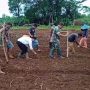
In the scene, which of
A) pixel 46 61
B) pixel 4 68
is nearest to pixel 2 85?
pixel 4 68

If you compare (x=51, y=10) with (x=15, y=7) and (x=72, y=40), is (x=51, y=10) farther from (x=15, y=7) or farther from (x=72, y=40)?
(x=72, y=40)

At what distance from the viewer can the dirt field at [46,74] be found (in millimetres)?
10288

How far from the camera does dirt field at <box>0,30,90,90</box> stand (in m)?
10.3

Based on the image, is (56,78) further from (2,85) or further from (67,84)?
(2,85)

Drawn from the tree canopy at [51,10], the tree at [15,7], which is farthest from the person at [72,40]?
the tree at [15,7]

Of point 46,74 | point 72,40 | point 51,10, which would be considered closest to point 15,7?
point 51,10

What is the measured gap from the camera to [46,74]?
12.1 meters

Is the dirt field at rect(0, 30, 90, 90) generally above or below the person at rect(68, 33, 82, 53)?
below

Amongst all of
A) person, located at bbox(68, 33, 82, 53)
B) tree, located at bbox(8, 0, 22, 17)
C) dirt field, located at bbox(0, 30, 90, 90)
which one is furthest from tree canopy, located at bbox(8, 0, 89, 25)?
dirt field, located at bbox(0, 30, 90, 90)

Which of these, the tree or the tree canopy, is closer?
the tree canopy

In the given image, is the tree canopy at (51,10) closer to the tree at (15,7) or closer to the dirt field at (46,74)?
the tree at (15,7)

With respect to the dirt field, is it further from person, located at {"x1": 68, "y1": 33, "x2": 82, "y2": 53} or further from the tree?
the tree

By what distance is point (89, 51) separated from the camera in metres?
19.3

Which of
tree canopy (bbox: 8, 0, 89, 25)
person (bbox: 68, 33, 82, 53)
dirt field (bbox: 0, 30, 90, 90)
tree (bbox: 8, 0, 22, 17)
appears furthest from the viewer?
tree (bbox: 8, 0, 22, 17)
